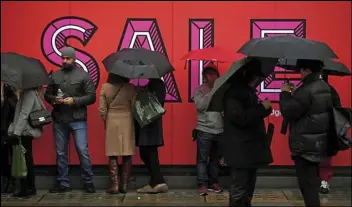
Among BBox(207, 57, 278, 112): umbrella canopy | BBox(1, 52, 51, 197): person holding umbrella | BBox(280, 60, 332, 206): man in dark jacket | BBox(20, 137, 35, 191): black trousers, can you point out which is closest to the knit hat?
BBox(1, 52, 51, 197): person holding umbrella

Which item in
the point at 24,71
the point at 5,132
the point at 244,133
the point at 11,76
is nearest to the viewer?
the point at 244,133

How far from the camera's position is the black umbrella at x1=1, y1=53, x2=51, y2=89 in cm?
615

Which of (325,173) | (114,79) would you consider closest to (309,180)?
(325,173)

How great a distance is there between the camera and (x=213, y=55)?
6.87m

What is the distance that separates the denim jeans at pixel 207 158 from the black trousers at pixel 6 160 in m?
2.53

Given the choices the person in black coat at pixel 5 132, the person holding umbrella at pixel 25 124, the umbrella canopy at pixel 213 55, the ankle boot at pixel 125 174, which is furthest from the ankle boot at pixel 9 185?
the umbrella canopy at pixel 213 55

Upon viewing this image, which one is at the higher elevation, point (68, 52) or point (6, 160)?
point (68, 52)

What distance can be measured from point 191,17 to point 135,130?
70.7 inches

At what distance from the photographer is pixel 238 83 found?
5.14 metres

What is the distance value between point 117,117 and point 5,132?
4.66 ft

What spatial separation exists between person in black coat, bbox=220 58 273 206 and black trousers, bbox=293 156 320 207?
32 cm

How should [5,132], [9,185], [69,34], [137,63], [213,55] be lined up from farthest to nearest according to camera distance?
[69,34] < [9,185] < [213,55] < [137,63] < [5,132]

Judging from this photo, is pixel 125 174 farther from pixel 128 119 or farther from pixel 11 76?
pixel 11 76

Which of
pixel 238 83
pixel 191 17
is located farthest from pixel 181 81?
pixel 238 83
